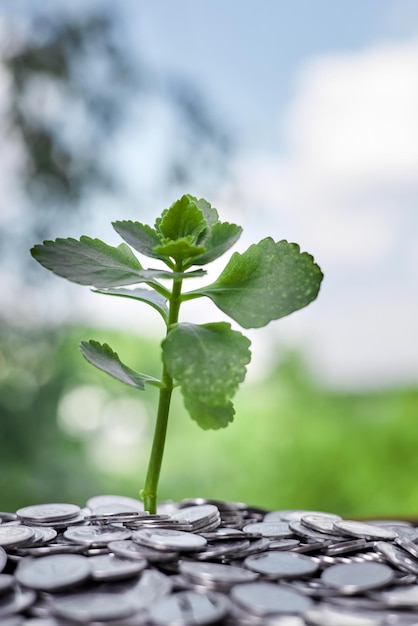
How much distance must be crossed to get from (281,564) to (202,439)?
2.35 m

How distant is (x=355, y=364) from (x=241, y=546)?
2.33 metres

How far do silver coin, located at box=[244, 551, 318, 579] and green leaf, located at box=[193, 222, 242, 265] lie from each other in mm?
216

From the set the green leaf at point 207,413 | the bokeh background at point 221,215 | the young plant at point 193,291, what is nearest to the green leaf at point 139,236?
the young plant at point 193,291

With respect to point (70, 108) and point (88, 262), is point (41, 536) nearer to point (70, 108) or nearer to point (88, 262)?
point (88, 262)

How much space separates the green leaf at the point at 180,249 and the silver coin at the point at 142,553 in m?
0.20

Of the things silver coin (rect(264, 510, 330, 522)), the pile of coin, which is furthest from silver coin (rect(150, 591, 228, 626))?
silver coin (rect(264, 510, 330, 522))

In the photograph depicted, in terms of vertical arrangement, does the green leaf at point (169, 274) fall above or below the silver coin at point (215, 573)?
above

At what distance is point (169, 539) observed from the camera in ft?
1.44

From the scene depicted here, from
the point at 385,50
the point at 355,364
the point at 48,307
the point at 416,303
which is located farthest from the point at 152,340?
the point at 385,50

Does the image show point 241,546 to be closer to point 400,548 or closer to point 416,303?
point 400,548

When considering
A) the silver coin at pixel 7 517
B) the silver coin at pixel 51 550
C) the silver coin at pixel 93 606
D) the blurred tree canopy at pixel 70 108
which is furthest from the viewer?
the blurred tree canopy at pixel 70 108

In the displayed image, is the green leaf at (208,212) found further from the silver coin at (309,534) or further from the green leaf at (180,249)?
the silver coin at (309,534)

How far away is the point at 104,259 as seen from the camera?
20.2 inches

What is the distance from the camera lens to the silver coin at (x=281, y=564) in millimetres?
407
